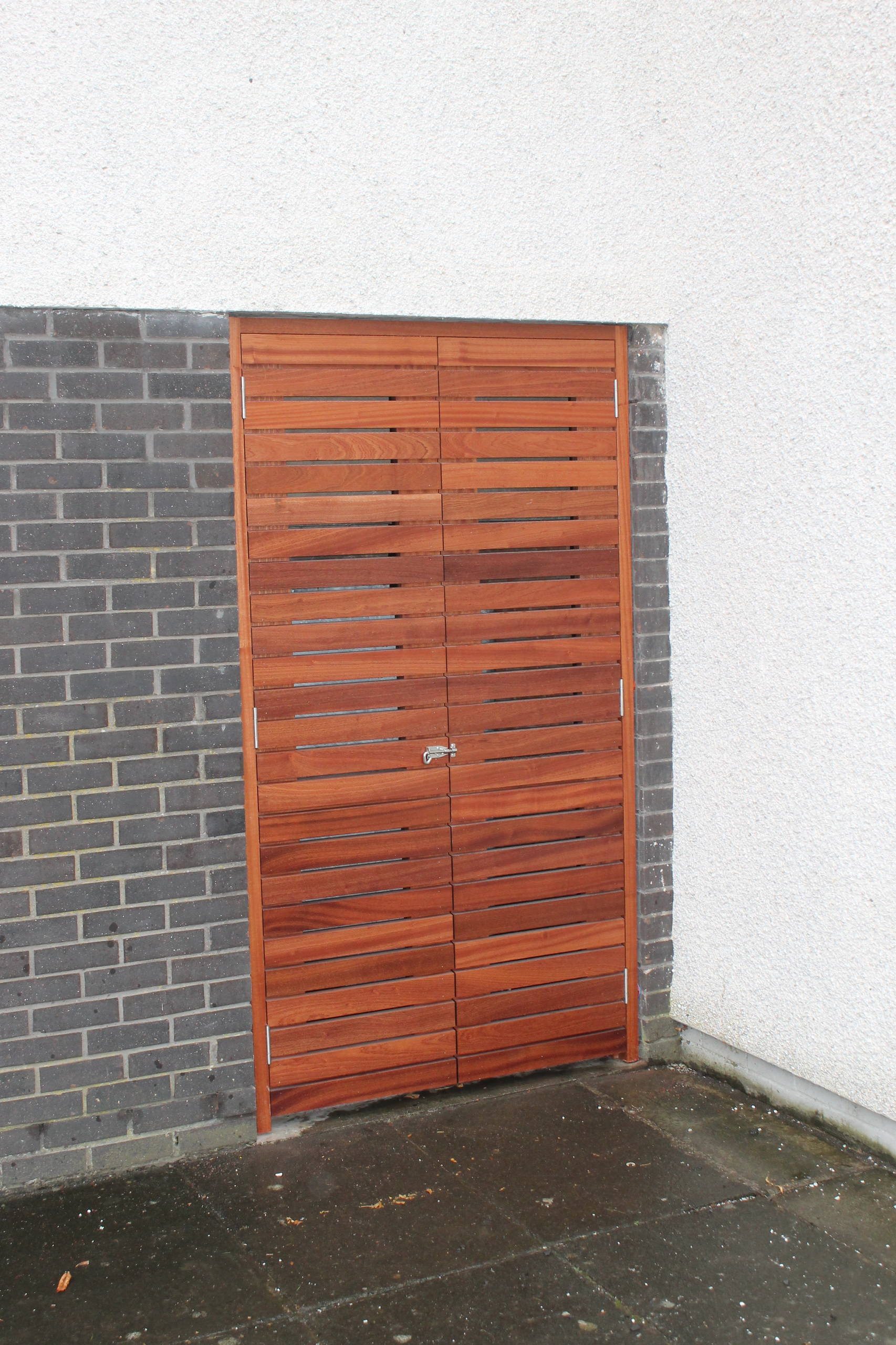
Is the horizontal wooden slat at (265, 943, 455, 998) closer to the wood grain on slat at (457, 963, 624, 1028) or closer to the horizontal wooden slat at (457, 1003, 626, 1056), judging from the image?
the wood grain on slat at (457, 963, 624, 1028)

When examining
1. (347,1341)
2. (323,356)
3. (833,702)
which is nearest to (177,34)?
(323,356)

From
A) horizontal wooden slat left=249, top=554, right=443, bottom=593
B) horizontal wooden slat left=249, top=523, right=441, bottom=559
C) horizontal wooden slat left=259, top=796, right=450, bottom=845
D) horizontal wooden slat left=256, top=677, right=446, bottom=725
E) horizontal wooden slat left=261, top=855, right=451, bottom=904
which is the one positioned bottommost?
horizontal wooden slat left=261, top=855, right=451, bottom=904

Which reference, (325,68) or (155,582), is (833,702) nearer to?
(155,582)

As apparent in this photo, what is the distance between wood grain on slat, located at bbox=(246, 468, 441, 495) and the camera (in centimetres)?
384

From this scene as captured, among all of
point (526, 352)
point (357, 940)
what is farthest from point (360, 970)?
point (526, 352)

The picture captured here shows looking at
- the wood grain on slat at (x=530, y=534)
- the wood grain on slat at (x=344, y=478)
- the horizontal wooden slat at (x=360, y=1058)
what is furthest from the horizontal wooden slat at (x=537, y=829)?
the wood grain on slat at (x=344, y=478)

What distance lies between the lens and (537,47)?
4012 mm

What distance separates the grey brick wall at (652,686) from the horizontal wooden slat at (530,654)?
14 cm

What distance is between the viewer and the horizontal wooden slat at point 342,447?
3.83m

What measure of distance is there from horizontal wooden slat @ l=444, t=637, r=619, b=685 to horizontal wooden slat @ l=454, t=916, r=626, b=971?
1.01 metres

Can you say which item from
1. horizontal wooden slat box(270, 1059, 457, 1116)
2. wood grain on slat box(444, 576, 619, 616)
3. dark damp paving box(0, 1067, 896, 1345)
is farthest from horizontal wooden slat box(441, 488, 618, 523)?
dark damp paving box(0, 1067, 896, 1345)

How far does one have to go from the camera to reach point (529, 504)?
13.8 ft

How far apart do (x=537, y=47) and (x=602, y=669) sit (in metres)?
2.24

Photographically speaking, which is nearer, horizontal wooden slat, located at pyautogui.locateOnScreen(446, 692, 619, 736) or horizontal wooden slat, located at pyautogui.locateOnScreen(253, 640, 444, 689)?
horizontal wooden slat, located at pyautogui.locateOnScreen(253, 640, 444, 689)
